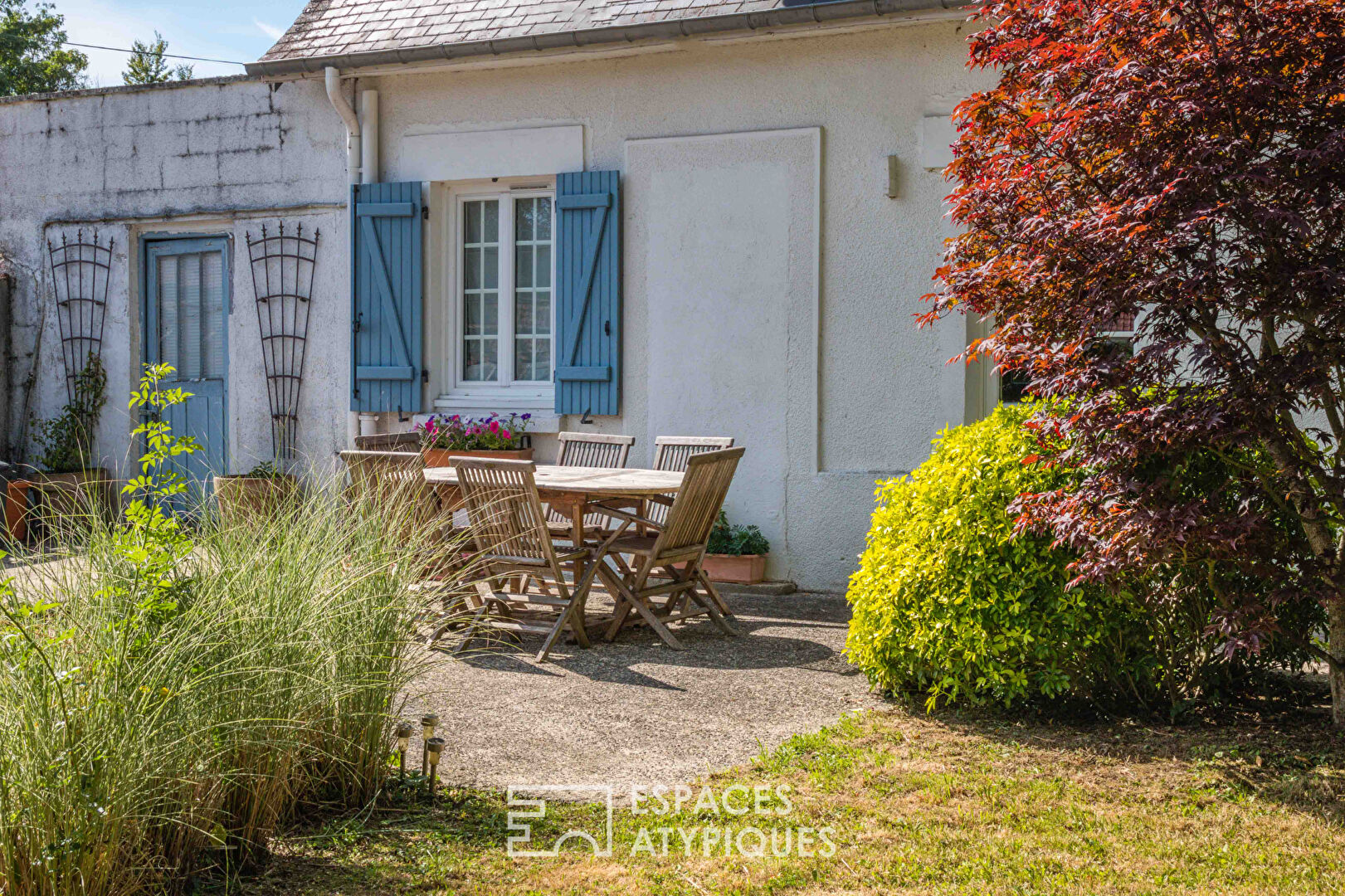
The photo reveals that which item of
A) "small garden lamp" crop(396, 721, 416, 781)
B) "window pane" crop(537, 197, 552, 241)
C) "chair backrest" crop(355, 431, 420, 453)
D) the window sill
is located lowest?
"small garden lamp" crop(396, 721, 416, 781)

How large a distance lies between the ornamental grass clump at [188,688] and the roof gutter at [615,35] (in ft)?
15.9

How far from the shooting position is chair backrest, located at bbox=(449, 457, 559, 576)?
566 cm

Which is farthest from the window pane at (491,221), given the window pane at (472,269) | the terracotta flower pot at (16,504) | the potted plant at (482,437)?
the terracotta flower pot at (16,504)

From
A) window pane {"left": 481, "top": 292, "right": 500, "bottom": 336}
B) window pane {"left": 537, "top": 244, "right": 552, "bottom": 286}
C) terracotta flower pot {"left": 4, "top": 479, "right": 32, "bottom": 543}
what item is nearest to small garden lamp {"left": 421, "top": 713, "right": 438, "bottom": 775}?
window pane {"left": 537, "top": 244, "right": 552, "bottom": 286}

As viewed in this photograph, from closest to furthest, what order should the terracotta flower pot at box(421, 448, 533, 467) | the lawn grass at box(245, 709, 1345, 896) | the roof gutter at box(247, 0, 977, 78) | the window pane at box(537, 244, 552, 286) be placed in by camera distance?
the lawn grass at box(245, 709, 1345, 896), the roof gutter at box(247, 0, 977, 78), the terracotta flower pot at box(421, 448, 533, 467), the window pane at box(537, 244, 552, 286)

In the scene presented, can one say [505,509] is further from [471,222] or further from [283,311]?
[283,311]

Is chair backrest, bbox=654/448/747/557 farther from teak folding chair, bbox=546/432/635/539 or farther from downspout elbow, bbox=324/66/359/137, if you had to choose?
downspout elbow, bbox=324/66/359/137

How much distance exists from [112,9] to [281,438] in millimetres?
33992

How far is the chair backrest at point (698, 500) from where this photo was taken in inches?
225

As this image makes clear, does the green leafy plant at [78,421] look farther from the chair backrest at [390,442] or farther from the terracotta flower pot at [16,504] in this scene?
the chair backrest at [390,442]

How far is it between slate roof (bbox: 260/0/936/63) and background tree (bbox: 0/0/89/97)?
965 inches

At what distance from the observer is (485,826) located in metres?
3.40

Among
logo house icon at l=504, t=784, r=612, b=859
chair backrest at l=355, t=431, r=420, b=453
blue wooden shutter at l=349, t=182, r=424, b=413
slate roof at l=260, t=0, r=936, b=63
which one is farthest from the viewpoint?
blue wooden shutter at l=349, t=182, r=424, b=413

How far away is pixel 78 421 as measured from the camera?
10102 millimetres
